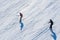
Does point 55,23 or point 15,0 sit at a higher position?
point 15,0

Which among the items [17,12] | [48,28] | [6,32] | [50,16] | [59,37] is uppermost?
[17,12]

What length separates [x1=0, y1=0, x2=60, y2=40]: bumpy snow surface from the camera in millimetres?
12961

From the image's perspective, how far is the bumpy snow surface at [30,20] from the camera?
Result: 510 inches

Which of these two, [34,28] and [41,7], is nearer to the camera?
[34,28]

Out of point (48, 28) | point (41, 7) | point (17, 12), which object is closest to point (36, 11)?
point (41, 7)

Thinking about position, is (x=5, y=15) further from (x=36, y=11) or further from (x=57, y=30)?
(x=57, y=30)

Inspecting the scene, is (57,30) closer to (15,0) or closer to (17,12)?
(17,12)

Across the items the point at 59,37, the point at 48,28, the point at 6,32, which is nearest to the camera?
the point at 59,37

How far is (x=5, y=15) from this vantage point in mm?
16516

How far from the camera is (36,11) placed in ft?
50.5

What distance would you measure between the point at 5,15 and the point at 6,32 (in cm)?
261

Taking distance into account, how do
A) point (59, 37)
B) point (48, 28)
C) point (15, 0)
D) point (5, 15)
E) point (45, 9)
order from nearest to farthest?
point (59, 37) < point (48, 28) < point (45, 9) < point (5, 15) < point (15, 0)

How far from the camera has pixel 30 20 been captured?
14.5m

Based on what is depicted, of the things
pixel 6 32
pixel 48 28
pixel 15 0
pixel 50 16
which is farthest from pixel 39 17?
pixel 15 0
